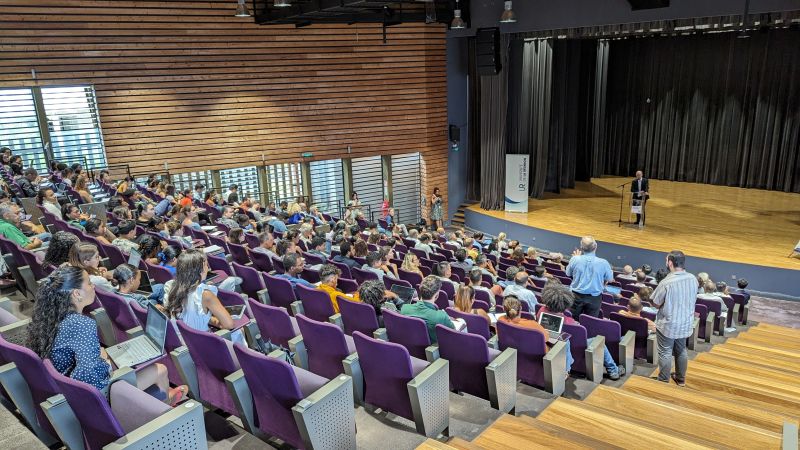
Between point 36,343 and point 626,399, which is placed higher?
point 36,343

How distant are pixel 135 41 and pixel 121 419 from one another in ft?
38.6

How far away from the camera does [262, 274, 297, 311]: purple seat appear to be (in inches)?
212

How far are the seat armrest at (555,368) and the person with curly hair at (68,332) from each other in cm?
303

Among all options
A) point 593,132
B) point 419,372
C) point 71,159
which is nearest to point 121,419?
point 419,372

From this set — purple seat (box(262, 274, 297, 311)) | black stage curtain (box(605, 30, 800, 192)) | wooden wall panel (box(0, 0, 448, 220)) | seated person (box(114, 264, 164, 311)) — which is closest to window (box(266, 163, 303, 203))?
wooden wall panel (box(0, 0, 448, 220))

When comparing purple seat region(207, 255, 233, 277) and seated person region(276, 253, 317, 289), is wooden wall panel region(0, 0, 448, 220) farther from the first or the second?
seated person region(276, 253, 317, 289)

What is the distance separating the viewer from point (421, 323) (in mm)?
4141

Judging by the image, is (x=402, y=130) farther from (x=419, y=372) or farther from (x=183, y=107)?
(x=419, y=372)

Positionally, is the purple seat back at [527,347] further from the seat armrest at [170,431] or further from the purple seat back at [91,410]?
the purple seat back at [91,410]

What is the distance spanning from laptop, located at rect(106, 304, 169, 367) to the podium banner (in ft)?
43.8

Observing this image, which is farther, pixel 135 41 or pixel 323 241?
pixel 135 41

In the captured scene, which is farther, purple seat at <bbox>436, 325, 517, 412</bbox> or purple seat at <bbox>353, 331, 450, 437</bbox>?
purple seat at <bbox>436, 325, 517, 412</bbox>

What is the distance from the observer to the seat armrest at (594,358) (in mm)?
4734

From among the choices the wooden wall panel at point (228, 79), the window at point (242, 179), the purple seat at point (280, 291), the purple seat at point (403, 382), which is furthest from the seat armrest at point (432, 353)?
the window at point (242, 179)
